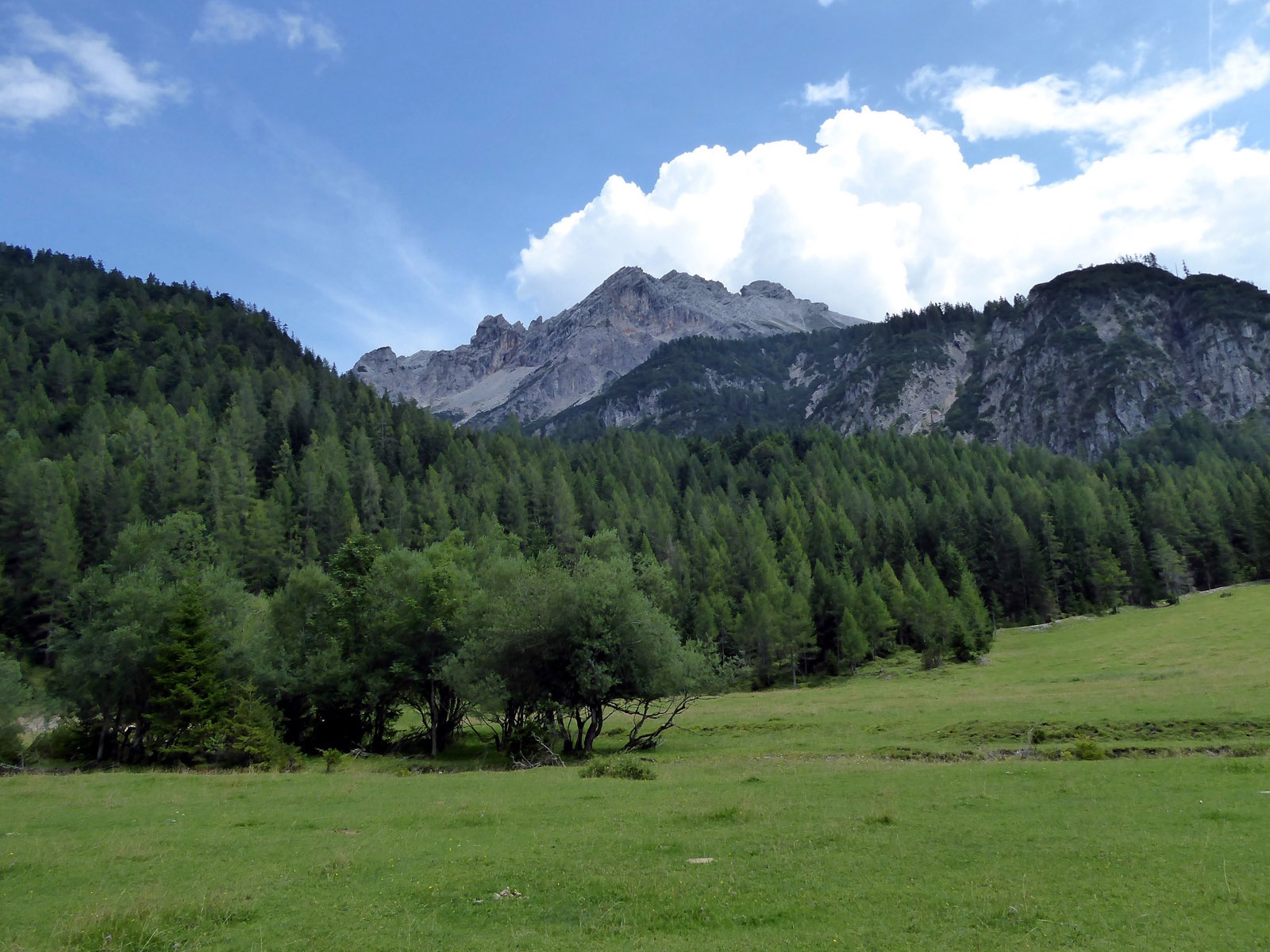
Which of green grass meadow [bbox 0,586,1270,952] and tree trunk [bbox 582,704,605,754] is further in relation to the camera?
tree trunk [bbox 582,704,605,754]

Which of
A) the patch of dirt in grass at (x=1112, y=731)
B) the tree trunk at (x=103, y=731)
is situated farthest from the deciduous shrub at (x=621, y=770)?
the tree trunk at (x=103, y=731)

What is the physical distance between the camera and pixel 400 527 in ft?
406

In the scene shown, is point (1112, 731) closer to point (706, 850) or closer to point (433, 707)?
point (706, 850)

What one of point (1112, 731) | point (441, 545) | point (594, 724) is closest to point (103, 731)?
point (441, 545)

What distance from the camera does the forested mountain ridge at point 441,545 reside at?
44.8 meters

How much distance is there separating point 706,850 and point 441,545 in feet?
163

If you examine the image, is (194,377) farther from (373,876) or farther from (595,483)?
(373,876)

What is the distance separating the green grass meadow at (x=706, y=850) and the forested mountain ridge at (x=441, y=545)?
12228 mm

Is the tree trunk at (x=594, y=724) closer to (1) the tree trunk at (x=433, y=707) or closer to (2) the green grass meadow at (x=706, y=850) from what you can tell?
(2) the green grass meadow at (x=706, y=850)

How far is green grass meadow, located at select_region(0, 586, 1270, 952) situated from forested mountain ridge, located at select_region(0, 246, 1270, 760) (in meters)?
12.2

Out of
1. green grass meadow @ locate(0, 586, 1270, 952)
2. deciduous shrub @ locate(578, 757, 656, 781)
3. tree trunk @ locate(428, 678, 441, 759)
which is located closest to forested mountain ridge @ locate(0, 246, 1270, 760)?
tree trunk @ locate(428, 678, 441, 759)

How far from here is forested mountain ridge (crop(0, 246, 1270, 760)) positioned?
4481cm

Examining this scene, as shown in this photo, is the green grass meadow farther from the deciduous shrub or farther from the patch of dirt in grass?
the deciduous shrub

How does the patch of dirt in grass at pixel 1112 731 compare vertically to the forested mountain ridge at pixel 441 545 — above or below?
below
